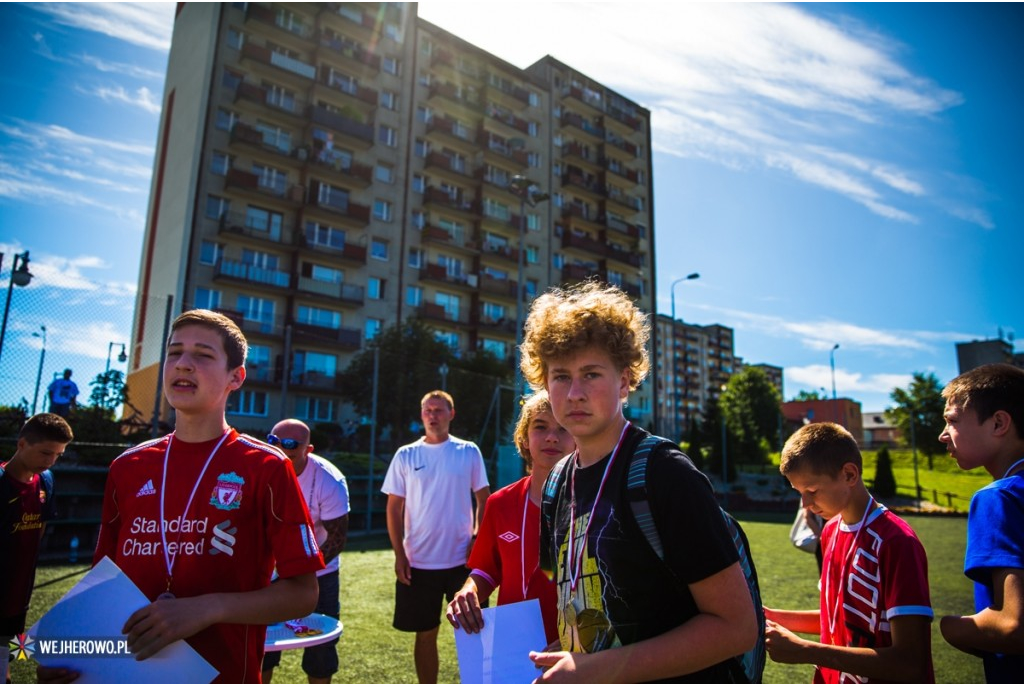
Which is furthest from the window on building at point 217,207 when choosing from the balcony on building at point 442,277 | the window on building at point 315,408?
the balcony on building at point 442,277

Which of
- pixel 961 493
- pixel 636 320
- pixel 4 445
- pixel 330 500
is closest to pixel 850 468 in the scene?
pixel 636 320

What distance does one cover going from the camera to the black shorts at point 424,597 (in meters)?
5.02

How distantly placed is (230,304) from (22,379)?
22.8 meters

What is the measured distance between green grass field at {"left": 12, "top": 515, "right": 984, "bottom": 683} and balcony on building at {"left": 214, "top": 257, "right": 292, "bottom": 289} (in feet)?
71.2

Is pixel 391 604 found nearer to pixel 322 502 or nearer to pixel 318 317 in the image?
pixel 322 502

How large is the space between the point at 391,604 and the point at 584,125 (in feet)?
156

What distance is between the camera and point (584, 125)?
164 ft

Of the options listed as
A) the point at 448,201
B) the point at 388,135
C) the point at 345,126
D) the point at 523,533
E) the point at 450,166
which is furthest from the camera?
the point at 450,166

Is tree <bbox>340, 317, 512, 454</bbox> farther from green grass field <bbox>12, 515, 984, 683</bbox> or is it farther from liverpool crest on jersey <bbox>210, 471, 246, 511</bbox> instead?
liverpool crest on jersey <bbox>210, 471, 246, 511</bbox>

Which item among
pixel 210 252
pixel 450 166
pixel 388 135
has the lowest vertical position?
pixel 210 252

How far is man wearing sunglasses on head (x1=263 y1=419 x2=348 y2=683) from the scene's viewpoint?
16.4ft

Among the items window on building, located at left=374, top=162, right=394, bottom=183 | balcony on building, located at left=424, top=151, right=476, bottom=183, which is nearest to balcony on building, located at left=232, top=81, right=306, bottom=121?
window on building, located at left=374, top=162, right=394, bottom=183

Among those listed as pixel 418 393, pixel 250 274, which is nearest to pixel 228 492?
pixel 418 393

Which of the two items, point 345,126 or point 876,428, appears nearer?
point 345,126
